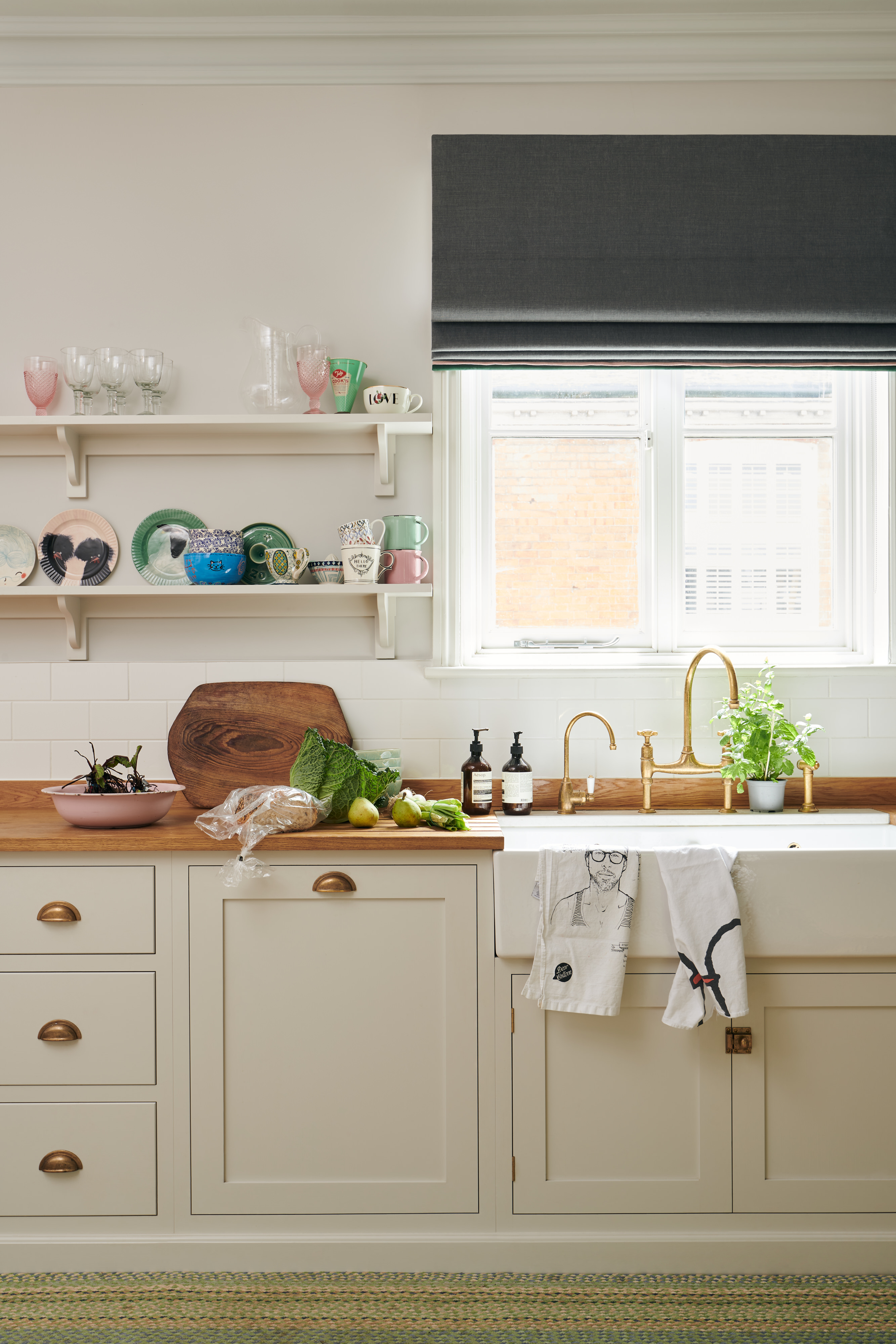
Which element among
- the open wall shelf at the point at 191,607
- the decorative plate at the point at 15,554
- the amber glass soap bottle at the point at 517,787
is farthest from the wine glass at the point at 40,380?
the amber glass soap bottle at the point at 517,787

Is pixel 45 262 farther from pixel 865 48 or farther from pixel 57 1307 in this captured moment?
pixel 57 1307

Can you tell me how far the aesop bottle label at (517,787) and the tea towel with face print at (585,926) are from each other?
0.47 meters

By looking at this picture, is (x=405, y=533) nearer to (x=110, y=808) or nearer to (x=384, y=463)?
(x=384, y=463)

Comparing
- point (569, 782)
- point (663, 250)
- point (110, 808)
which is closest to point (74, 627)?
point (110, 808)

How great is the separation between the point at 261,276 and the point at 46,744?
1436 mm

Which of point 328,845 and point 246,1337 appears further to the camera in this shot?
point 328,845

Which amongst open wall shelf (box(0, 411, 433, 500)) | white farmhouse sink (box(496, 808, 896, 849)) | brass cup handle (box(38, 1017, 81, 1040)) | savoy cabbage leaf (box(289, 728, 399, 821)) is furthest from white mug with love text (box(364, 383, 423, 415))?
brass cup handle (box(38, 1017, 81, 1040))

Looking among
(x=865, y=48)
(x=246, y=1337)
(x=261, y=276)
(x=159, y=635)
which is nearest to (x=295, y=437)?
(x=261, y=276)

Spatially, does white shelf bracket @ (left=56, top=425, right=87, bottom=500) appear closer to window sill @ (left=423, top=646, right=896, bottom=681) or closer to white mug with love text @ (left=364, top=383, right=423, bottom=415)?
white mug with love text @ (left=364, top=383, right=423, bottom=415)

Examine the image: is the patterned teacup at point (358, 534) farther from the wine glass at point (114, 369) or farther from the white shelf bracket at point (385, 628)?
the wine glass at point (114, 369)

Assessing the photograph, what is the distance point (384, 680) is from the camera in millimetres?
2604

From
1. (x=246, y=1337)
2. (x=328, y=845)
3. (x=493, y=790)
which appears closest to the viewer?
(x=246, y=1337)

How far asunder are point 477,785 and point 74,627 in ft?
3.87

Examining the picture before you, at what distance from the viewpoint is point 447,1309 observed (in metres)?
1.95
